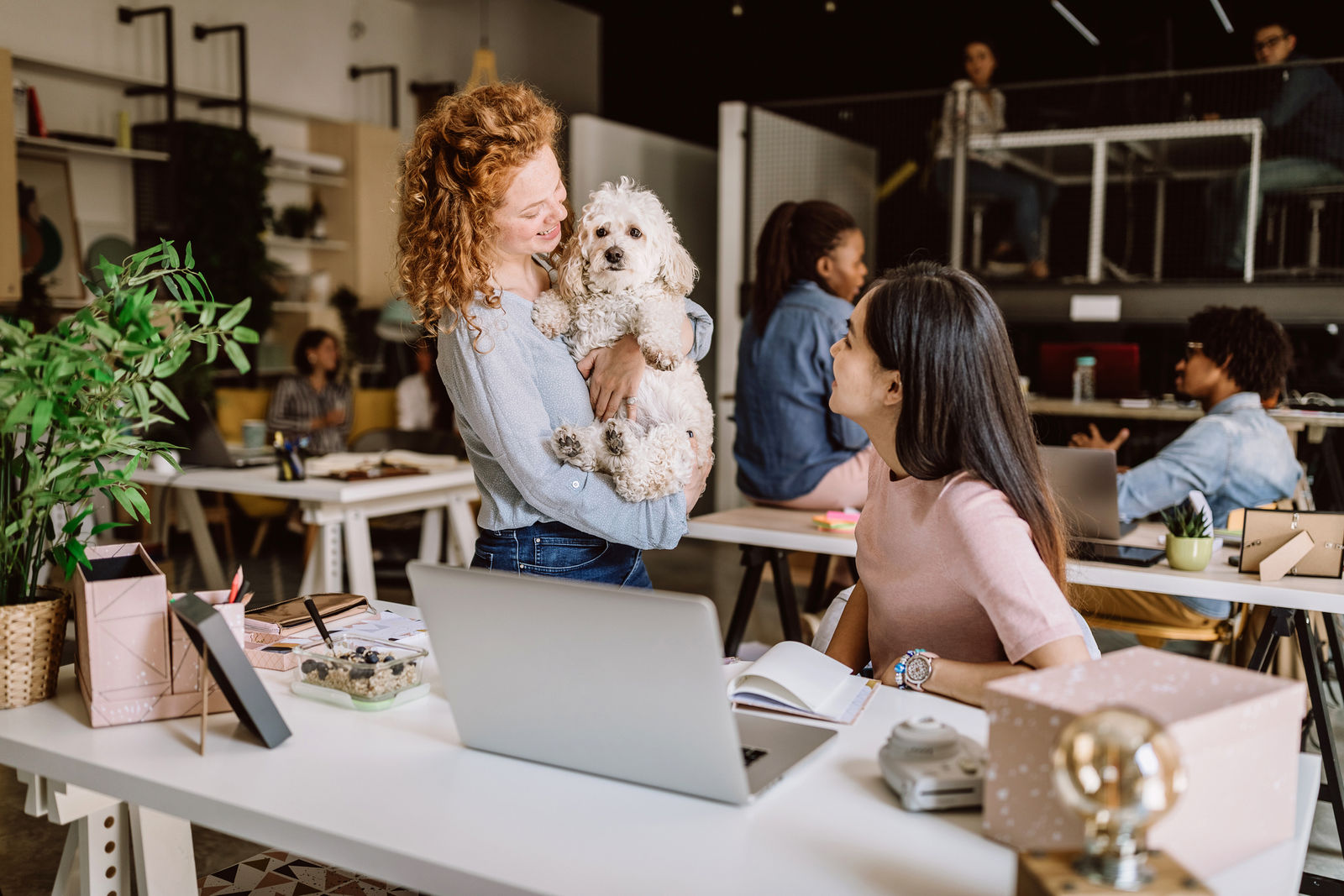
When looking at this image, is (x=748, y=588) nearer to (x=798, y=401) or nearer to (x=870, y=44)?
(x=798, y=401)

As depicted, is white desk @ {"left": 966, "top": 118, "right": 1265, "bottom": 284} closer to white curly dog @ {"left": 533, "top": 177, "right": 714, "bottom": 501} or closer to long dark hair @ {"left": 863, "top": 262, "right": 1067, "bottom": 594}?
white curly dog @ {"left": 533, "top": 177, "right": 714, "bottom": 501}

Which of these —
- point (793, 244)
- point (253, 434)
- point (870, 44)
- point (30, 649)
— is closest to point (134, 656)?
point (30, 649)

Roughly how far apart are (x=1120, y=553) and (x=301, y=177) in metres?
6.62

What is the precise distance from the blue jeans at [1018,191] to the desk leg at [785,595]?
3.84 meters

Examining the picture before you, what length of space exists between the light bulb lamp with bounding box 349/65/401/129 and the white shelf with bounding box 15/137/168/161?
6.57ft

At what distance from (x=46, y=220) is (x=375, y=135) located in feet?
8.14

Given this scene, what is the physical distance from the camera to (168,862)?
5.12ft

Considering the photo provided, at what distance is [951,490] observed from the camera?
1563 mm

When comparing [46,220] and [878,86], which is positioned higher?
[878,86]

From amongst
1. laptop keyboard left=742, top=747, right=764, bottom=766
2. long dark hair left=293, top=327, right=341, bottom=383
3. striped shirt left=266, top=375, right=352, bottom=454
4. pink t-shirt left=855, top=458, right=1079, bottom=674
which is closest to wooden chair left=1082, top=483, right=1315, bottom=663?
pink t-shirt left=855, top=458, right=1079, bottom=674

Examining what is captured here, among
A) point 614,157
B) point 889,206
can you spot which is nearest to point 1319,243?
point 889,206

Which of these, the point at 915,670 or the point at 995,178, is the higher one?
the point at 995,178

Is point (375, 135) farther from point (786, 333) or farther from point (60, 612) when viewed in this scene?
point (60, 612)

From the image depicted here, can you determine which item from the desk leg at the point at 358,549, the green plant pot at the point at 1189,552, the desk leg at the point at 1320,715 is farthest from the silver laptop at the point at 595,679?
the desk leg at the point at 358,549
